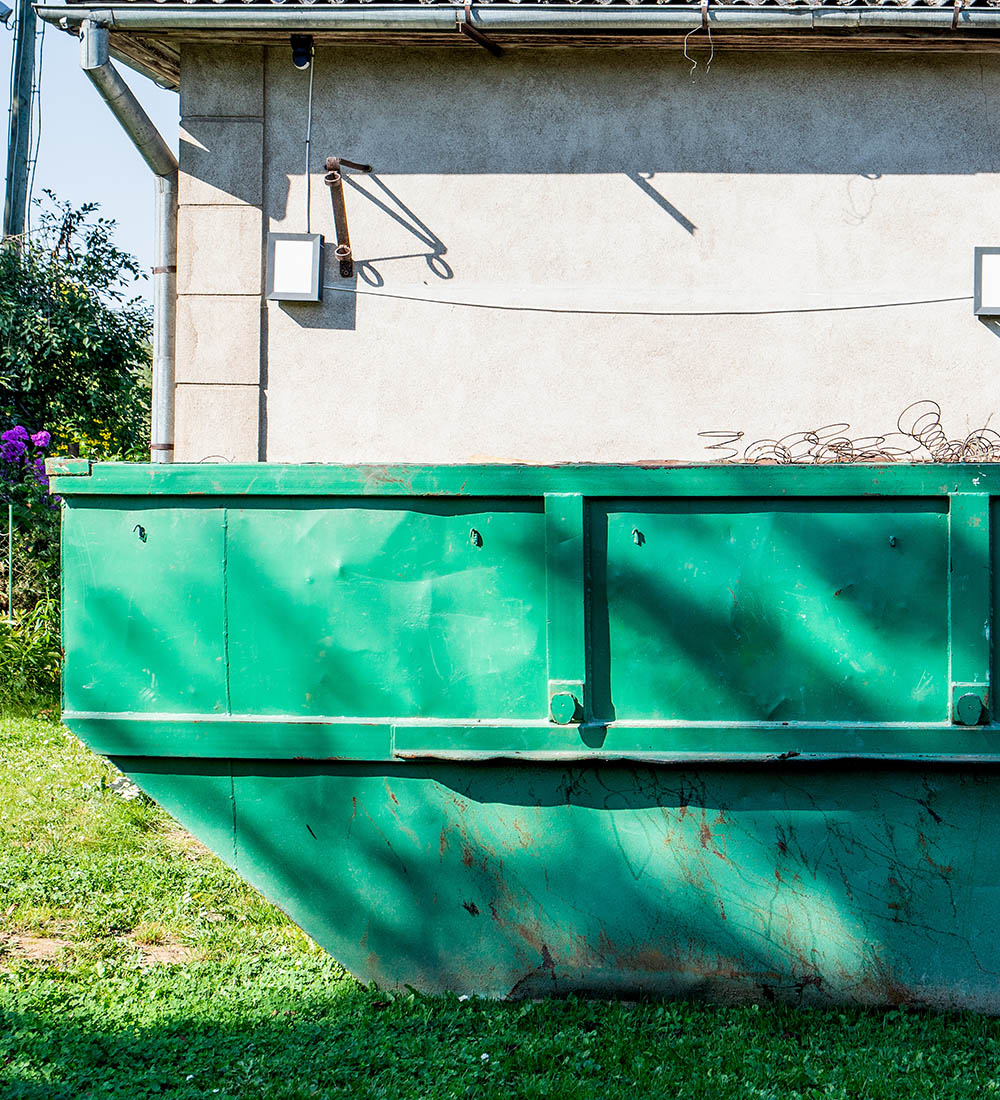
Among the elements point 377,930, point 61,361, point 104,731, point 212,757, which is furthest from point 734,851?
point 61,361

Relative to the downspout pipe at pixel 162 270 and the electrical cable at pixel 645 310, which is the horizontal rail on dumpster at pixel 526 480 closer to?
the electrical cable at pixel 645 310

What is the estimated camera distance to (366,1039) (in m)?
2.83

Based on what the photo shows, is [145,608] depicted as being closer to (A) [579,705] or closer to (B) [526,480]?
(B) [526,480]

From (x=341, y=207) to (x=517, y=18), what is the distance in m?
1.30

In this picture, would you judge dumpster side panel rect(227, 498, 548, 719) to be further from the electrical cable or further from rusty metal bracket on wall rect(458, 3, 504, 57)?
rusty metal bracket on wall rect(458, 3, 504, 57)

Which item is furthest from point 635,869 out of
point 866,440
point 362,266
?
point 362,266

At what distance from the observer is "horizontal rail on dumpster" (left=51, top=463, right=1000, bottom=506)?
110 inches

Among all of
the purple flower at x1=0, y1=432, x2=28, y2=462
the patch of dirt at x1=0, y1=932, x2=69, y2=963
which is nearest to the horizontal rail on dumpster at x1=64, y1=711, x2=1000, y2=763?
the patch of dirt at x1=0, y1=932, x2=69, y2=963

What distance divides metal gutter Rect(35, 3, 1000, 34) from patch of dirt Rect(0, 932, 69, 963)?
4.27m

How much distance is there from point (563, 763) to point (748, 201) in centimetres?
370

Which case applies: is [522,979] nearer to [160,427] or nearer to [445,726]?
[445,726]

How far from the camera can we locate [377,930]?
119 inches

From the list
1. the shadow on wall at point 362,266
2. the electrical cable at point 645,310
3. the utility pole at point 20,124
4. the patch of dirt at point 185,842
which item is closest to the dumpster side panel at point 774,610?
the patch of dirt at point 185,842

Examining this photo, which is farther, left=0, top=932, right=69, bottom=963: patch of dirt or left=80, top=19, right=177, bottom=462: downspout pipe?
left=80, top=19, right=177, bottom=462: downspout pipe
